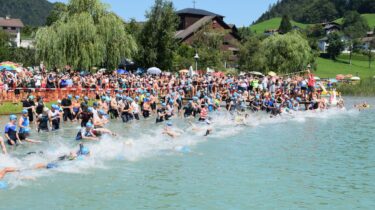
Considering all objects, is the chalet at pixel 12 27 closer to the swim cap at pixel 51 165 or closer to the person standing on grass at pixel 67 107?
the person standing on grass at pixel 67 107

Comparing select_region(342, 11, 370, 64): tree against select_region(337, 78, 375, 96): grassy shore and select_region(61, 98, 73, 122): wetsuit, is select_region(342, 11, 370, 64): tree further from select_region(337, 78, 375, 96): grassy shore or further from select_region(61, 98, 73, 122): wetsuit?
select_region(61, 98, 73, 122): wetsuit

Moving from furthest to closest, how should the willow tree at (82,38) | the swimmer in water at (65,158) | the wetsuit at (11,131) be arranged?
the willow tree at (82,38)
the wetsuit at (11,131)
the swimmer in water at (65,158)

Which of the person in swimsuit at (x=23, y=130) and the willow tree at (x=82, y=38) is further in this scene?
the willow tree at (x=82, y=38)

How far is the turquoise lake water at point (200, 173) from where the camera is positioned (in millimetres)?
13086

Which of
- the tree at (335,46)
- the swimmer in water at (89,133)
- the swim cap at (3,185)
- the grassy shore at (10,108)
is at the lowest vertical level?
the swim cap at (3,185)

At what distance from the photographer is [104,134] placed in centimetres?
2094

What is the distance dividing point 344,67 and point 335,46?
35.5 ft

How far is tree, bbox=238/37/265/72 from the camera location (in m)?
62.1

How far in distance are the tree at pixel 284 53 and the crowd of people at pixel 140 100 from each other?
23841 mm

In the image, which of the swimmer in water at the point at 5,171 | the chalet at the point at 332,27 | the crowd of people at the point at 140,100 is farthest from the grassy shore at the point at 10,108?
the chalet at the point at 332,27

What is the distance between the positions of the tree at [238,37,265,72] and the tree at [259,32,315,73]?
0.96 meters

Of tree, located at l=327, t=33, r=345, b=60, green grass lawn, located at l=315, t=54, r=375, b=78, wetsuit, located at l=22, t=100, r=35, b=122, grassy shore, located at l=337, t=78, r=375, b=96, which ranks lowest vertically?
wetsuit, located at l=22, t=100, r=35, b=122

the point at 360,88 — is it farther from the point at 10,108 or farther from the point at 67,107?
the point at 10,108

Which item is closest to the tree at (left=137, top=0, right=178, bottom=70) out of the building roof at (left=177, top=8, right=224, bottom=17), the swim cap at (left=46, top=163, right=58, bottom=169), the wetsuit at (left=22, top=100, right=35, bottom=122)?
the wetsuit at (left=22, top=100, right=35, bottom=122)
